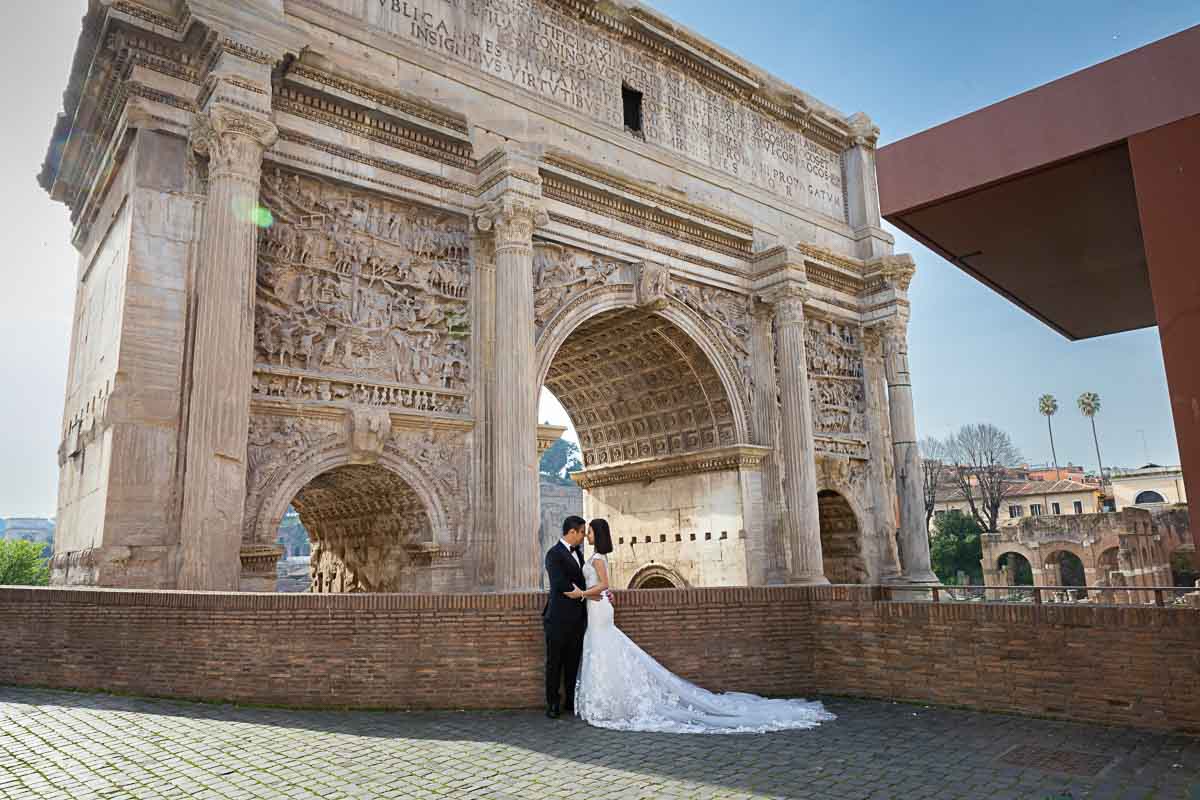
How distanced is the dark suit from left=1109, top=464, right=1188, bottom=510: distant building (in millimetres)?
67695

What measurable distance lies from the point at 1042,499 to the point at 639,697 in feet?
224

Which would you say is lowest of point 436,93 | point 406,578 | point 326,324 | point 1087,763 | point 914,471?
point 1087,763

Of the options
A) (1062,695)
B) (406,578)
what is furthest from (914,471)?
(1062,695)

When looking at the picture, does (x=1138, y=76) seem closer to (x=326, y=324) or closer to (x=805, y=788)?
(x=805, y=788)

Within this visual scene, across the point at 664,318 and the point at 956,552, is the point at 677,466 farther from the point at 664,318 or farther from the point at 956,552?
the point at 956,552

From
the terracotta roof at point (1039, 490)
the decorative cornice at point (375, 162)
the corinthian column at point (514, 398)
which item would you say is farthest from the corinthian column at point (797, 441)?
the terracotta roof at point (1039, 490)

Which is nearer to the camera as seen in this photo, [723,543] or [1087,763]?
[1087,763]

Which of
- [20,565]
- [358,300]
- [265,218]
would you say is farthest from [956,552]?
[20,565]

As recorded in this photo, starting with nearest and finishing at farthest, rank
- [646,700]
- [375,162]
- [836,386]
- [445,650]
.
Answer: [646,700] < [445,650] < [375,162] < [836,386]

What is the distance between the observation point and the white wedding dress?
7027 millimetres

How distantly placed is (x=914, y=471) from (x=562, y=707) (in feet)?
54.1

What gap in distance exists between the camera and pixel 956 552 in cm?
5350

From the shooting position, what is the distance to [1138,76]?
5902mm

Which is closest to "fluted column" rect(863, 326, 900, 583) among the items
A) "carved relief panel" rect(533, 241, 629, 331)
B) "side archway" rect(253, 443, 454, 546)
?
"carved relief panel" rect(533, 241, 629, 331)
